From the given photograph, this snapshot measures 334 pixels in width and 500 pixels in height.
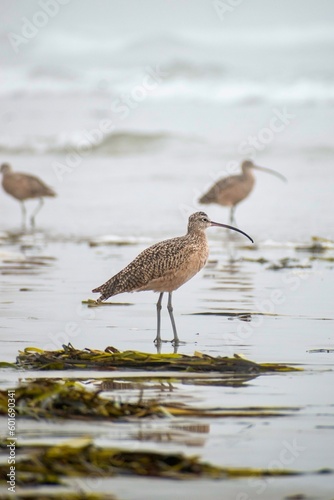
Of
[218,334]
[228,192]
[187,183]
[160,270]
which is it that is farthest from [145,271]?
[187,183]

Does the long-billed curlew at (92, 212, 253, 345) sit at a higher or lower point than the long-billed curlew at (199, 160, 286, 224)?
lower

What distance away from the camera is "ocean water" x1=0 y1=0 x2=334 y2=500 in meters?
6.10

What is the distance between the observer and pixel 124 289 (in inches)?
325

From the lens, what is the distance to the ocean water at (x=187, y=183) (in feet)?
20.0

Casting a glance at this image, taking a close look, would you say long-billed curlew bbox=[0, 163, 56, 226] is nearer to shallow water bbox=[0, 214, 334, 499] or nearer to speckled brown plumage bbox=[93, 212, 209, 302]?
shallow water bbox=[0, 214, 334, 499]

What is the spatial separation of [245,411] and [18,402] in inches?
41.9

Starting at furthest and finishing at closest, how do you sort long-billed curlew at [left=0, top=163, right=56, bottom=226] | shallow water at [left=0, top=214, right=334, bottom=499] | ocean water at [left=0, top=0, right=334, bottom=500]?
long-billed curlew at [left=0, top=163, right=56, bottom=226] < ocean water at [left=0, top=0, right=334, bottom=500] < shallow water at [left=0, top=214, right=334, bottom=499]

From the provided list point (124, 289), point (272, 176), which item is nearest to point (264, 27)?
point (272, 176)

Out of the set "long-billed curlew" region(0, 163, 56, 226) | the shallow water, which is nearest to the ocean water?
the shallow water

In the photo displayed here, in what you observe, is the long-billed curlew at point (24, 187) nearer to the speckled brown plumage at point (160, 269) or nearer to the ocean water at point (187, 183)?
the ocean water at point (187, 183)

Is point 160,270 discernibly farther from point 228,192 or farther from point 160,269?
point 228,192

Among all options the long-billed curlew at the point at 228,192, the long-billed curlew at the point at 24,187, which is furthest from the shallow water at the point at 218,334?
the long-billed curlew at the point at 24,187

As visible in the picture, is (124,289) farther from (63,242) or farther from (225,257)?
(63,242)

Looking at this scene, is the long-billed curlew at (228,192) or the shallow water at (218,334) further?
the long-billed curlew at (228,192)
